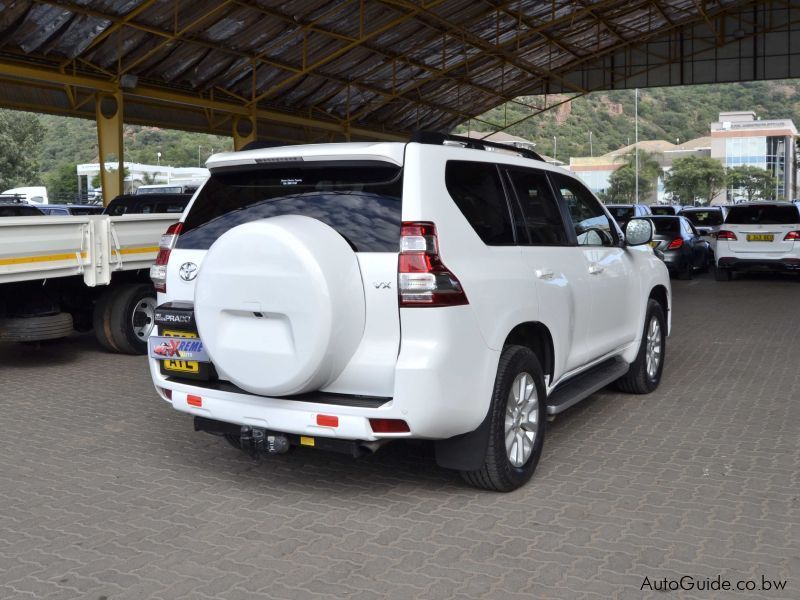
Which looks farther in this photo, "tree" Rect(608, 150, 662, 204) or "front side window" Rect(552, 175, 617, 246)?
"tree" Rect(608, 150, 662, 204)

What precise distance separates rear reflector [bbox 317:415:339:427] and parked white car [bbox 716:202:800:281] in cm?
1597

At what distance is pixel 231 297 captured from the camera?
4.48 metres

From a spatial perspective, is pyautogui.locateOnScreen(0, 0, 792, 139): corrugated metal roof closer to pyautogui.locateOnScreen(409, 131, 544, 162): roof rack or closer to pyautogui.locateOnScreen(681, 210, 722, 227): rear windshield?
pyautogui.locateOnScreen(681, 210, 722, 227): rear windshield

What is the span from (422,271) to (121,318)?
6.37m

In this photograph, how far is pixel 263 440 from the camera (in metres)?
4.73

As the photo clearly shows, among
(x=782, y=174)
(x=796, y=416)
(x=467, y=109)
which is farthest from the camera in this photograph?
(x=782, y=174)

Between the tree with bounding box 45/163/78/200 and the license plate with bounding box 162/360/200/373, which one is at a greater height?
the tree with bounding box 45/163/78/200

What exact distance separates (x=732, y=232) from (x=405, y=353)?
1616cm

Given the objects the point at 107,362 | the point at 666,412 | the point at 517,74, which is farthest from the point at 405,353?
the point at 517,74

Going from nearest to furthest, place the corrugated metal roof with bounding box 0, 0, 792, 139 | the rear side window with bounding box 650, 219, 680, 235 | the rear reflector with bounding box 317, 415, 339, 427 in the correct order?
the rear reflector with bounding box 317, 415, 339, 427 < the corrugated metal roof with bounding box 0, 0, 792, 139 < the rear side window with bounding box 650, 219, 680, 235

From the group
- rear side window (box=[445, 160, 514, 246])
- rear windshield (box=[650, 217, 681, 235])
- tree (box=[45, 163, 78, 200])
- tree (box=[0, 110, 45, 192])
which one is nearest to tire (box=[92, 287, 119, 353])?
rear side window (box=[445, 160, 514, 246])

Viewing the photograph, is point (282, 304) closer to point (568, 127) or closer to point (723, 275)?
point (723, 275)

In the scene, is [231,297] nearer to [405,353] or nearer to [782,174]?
[405,353]

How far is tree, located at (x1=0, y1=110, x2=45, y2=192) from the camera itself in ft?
216
